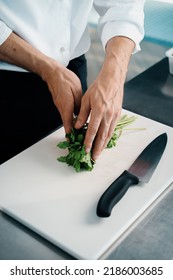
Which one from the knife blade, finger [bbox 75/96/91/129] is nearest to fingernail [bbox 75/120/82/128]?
finger [bbox 75/96/91/129]

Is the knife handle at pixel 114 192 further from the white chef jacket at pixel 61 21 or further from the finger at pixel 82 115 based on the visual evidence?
the white chef jacket at pixel 61 21

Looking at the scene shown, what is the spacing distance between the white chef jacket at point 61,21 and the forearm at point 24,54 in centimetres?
2

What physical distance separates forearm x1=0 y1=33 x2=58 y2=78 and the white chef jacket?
2 cm

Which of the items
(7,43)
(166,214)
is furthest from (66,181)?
(7,43)

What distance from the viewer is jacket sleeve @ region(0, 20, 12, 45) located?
0.89m

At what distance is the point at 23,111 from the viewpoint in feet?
3.55

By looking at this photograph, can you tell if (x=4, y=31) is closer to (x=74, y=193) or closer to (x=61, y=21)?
(x=61, y=21)

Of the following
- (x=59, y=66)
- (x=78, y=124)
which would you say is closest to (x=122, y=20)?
(x=59, y=66)

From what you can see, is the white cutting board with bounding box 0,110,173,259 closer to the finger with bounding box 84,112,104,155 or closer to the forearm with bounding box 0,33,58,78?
the finger with bounding box 84,112,104,155

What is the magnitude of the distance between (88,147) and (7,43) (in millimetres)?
317

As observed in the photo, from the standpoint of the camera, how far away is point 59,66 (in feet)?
2.88

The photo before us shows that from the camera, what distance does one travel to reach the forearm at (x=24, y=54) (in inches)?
35.6

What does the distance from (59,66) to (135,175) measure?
0.95 feet
